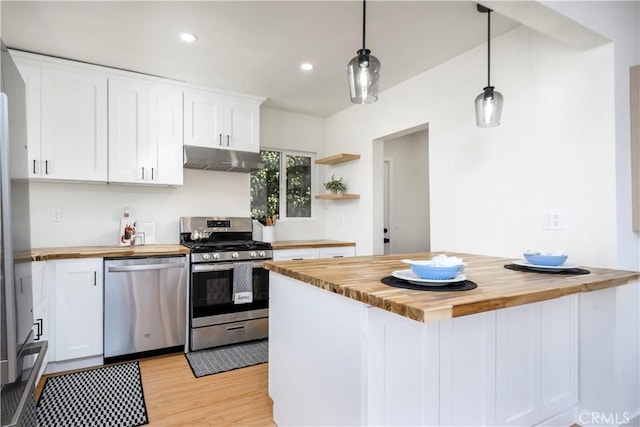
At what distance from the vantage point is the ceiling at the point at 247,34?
2.20 meters

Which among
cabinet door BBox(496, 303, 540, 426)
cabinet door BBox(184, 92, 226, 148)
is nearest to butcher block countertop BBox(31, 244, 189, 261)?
cabinet door BBox(184, 92, 226, 148)

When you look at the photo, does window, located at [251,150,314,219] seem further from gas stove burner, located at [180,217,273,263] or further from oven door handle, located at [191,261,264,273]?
oven door handle, located at [191,261,264,273]

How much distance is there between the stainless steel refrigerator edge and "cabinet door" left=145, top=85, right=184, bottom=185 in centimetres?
203

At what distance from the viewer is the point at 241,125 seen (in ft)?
12.2

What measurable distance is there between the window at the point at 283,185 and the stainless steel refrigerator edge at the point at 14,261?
298cm

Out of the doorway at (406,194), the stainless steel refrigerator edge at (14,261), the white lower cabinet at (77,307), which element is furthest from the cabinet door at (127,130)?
the doorway at (406,194)

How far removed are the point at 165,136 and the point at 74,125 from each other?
0.71m

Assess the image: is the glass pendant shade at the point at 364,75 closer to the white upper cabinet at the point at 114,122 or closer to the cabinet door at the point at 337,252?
the white upper cabinet at the point at 114,122

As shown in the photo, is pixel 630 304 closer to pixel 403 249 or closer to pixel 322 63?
pixel 322 63

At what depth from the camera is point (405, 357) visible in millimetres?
1381

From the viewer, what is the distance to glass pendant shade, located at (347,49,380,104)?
162 centimetres

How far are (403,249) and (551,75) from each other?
3.15m

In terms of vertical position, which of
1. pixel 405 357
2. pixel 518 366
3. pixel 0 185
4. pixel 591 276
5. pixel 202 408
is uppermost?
pixel 0 185

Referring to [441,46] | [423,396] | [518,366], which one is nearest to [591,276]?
[518,366]
